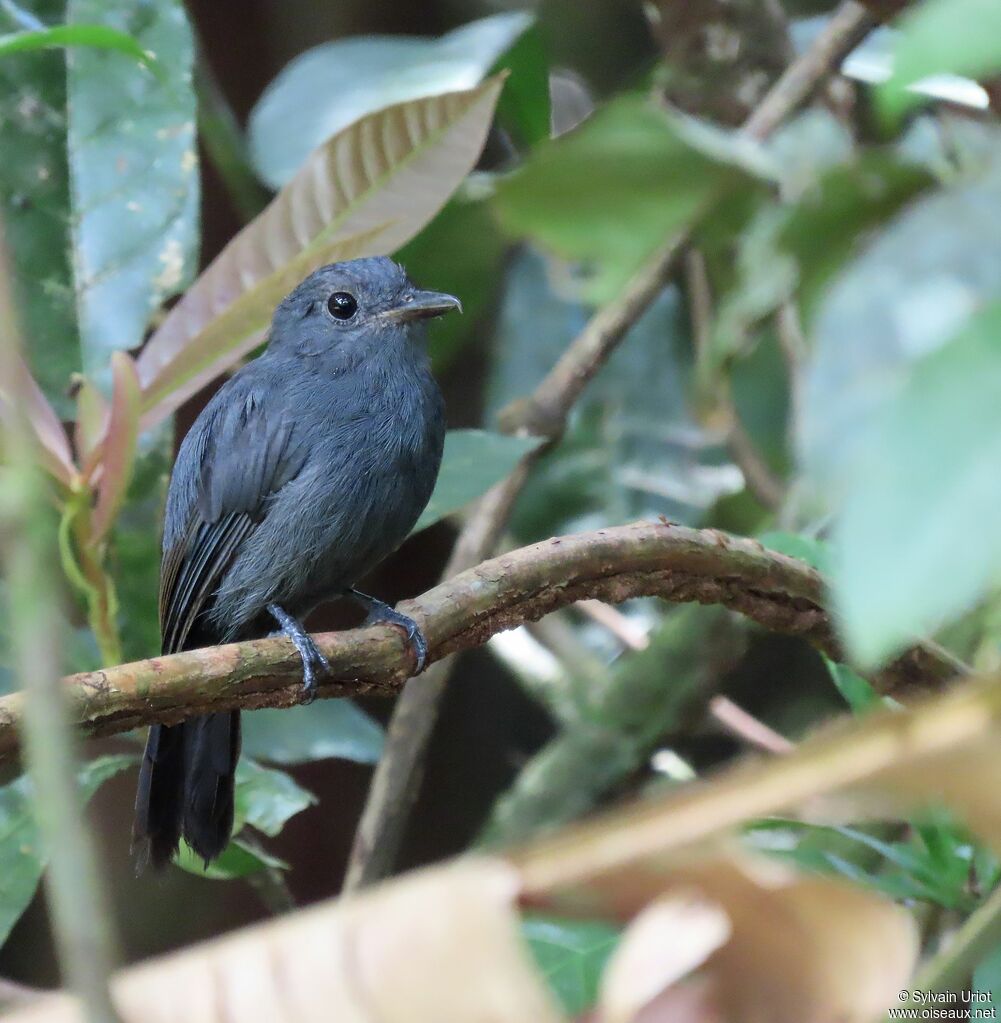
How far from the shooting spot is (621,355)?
172 inches

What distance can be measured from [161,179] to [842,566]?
111 inches

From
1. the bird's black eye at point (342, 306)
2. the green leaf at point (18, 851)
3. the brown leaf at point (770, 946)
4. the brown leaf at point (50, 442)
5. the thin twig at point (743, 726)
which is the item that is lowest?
the thin twig at point (743, 726)

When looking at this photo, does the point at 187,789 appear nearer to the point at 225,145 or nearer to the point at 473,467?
the point at 473,467

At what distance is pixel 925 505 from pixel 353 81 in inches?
136

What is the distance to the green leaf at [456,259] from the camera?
388 centimetres

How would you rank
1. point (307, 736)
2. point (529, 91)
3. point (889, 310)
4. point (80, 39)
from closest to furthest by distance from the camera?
1. point (889, 310)
2. point (80, 39)
3. point (307, 736)
4. point (529, 91)

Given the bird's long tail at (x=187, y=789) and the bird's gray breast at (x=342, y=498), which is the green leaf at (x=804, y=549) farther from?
the bird's long tail at (x=187, y=789)

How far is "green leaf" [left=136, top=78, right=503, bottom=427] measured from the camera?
276cm

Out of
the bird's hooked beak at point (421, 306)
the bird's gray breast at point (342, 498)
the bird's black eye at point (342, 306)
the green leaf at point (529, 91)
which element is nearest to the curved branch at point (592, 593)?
the bird's gray breast at point (342, 498)

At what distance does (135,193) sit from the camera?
10.0 feet

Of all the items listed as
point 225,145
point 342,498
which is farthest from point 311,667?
point 225,145

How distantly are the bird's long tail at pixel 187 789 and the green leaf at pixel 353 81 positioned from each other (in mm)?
1622

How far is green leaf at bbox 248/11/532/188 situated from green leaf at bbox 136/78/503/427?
70 centimetres

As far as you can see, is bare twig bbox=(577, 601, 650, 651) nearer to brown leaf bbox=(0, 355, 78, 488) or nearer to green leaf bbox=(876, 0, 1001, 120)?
brown leaf bbox=(0, 355, 78, 488)
